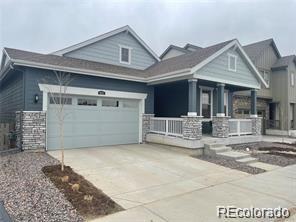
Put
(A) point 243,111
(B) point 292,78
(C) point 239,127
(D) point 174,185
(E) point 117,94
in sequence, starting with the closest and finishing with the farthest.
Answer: (D) point 174,185
(E) point 117,94
(C) point 239,127
(A) point 243,111
(B) point 292,78

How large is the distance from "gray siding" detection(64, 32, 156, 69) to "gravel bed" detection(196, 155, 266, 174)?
25.3ft

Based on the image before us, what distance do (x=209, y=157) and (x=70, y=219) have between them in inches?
272

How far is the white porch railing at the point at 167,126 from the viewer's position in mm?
10906

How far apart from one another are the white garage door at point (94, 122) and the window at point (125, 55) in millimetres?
3362

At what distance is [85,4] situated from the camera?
51.3 ft

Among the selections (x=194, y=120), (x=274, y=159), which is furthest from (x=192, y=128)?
(x=274, y=159)

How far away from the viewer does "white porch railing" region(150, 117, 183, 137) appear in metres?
10.9

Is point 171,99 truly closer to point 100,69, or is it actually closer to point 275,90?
point 100,69

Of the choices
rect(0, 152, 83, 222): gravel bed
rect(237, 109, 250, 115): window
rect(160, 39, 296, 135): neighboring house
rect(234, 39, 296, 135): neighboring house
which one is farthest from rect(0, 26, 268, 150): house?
rect(234, 39, 296, 135): neighboring house

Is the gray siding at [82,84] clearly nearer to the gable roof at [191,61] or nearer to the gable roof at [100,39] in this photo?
the gable roof at [191,61]

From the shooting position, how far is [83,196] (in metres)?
4.62

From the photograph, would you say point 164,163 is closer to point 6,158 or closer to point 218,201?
point 218,201

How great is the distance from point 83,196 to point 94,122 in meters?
6.38

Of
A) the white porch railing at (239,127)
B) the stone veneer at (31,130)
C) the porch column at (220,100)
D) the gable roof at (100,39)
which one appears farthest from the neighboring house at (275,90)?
the stone veneer at (31,130)
